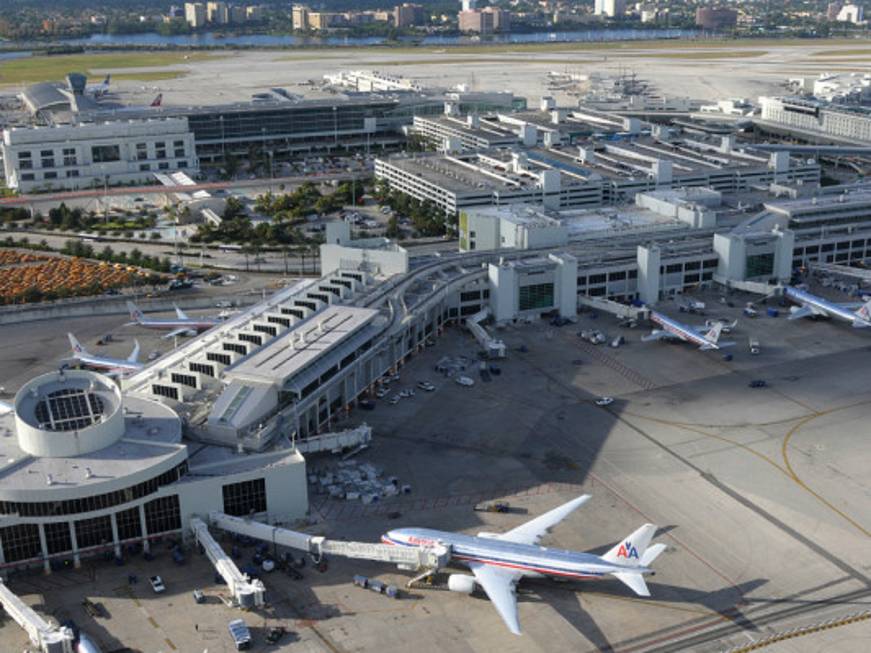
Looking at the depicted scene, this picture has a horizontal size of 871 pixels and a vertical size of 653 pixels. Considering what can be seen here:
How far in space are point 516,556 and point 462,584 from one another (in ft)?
8.69

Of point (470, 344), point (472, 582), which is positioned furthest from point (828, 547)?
point (470, 344)

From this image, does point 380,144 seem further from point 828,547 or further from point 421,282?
point 828,547

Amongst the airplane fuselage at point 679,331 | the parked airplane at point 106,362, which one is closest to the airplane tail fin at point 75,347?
the parked airplane at point 106,362

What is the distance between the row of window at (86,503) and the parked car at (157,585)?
159 inches

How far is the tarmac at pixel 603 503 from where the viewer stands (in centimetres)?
4359

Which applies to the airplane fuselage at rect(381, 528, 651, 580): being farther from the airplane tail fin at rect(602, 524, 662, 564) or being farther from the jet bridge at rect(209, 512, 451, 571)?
the jet bridge at rect(209, 512, 451, 571)

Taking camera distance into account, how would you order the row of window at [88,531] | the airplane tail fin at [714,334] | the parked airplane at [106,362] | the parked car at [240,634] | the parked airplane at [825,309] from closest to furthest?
the parked car at [240,634] < the row of window at [88,531] < the parked airplane at [106,362] < the airplane tail fin at [714,334] < the parked airplane at [825,309]

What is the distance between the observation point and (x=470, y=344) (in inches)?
3059

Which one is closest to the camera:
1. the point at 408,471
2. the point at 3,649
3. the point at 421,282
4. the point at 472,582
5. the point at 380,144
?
the point at 3,649

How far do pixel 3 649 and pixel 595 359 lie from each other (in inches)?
1755

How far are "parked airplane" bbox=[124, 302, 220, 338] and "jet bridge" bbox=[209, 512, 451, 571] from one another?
31660mm

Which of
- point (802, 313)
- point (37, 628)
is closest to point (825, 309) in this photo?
point (802, 313)

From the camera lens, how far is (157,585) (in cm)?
4622

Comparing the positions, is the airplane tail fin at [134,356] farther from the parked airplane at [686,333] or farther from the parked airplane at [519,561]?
the parked airplane at [686,333]
